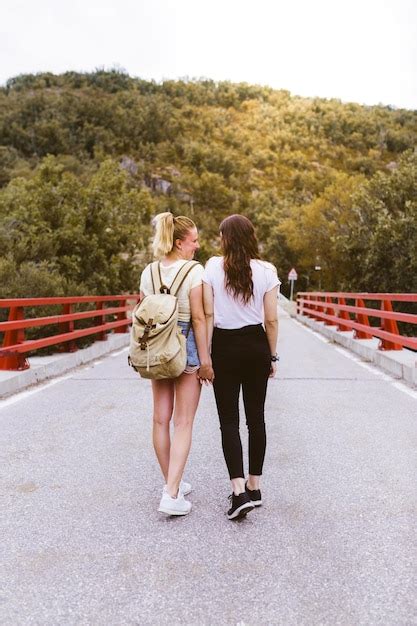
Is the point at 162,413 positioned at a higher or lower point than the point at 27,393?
higher

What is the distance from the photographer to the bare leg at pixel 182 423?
13.0 feet

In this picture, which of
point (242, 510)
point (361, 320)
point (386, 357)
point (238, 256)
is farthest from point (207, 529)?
point (361, 320)

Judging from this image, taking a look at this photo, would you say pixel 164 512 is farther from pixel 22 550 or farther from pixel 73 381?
pixel 73 381

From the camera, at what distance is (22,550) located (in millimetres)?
3475

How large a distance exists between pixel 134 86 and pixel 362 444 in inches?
6289

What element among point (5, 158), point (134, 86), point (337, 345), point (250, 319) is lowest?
point (337, 345)

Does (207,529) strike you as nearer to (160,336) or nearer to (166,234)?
(160,336)

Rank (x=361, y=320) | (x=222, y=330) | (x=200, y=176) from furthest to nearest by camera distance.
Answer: (x=200, y=176) < (x=361, y=320) < (x=222, y=330)

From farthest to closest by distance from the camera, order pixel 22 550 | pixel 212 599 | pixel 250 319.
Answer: pixel 250 319 → pixel 22 550 → pixel 212 599

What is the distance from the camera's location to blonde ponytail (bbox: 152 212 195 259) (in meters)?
3.84

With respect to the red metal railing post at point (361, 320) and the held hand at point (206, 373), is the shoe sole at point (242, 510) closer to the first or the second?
the held hand at point (206, 373)

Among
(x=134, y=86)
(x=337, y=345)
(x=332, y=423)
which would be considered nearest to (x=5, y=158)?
(x=134, y=86)

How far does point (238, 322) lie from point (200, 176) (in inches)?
4920

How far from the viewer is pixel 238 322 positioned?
3930 mm
